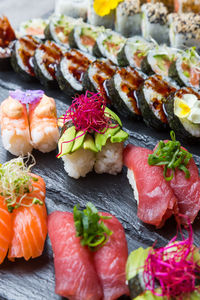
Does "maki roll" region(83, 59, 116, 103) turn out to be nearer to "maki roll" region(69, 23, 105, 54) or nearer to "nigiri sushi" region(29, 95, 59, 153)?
"nigiri sushi" region(29, 95, 59, 153)

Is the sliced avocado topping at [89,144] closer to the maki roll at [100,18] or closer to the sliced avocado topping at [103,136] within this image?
the sliced avocado topping at [103,136]

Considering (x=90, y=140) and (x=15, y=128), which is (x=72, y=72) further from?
(x=90, y=140)

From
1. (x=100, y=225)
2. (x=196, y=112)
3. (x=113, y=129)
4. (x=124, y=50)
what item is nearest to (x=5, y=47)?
(x=124, y=50)

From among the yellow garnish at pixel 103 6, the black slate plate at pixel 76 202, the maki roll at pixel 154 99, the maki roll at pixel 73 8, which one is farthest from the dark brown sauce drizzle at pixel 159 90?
the maki roll at pixel 73 8

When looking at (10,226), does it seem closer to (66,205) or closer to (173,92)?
(66,205)

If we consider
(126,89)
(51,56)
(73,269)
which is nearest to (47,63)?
(51,56)

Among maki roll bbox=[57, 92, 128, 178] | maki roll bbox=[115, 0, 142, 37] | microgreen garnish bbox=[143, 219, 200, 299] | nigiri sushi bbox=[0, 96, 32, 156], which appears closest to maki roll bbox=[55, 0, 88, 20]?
maki roll bbox=[115, 0, 142, 37]
